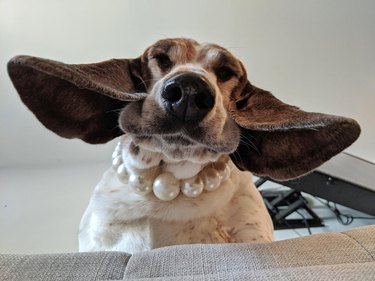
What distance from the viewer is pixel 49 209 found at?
297 cm

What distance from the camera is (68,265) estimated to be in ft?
1.47

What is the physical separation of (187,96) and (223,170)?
0.33 metres

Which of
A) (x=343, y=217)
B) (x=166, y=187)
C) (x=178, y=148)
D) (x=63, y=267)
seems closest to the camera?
(x=63, y=267)

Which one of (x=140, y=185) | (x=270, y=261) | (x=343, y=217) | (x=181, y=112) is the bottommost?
(x=343, y=217)

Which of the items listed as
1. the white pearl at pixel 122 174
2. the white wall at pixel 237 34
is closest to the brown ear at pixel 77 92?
the white pearl at pixel 122 174

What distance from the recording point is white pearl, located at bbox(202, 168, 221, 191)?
88 centimetres

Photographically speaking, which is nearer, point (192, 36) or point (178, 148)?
point (178, 148)

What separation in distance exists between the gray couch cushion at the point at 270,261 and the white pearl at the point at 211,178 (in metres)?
0.37

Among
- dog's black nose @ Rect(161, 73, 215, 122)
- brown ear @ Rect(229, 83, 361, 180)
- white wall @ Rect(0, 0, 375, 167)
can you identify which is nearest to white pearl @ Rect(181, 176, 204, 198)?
brown ear @ Rect(229, 83, 361, 180)

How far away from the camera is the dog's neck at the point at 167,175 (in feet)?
2.81

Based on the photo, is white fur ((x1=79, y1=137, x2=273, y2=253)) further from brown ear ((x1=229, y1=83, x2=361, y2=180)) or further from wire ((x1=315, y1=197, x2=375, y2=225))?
wire ((x1=315, y1=197, x2=375, y2=225))

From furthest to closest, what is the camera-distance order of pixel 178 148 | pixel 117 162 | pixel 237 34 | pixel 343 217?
pixel 343 217
pixel 237 34
pixel 117 162
pixel 178 148

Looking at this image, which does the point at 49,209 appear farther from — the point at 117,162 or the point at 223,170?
the point at 223,170

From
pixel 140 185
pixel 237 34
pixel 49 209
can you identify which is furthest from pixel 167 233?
pixel 49 209
